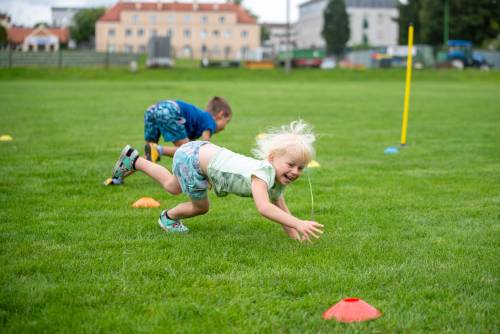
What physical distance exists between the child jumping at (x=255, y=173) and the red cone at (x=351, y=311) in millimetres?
895

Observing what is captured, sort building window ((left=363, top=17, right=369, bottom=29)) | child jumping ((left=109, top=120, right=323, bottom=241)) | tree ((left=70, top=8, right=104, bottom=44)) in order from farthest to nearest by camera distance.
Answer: building window ((left=363, top=17, right=369, bottom=29)) → tree ((left=70, top=8, right=104, bottom=44)) → child jumping ((left=109, top=120, right=323, bottom=241))

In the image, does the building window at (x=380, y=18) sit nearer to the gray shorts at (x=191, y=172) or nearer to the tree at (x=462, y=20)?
the tree at (x=462, y=20)

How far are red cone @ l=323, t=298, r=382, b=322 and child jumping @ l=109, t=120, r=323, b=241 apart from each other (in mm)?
895

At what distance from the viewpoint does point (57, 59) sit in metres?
52.0

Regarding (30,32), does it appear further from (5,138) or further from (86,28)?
(5,138)

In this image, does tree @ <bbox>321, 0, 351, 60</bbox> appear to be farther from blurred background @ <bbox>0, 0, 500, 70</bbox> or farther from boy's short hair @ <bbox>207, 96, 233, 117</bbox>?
boy's short hair @ <bbox>207, 96, 233, 117</bbox>

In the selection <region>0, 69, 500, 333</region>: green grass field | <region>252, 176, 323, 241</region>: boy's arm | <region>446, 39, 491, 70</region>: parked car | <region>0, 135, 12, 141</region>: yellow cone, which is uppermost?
<region>446, 39, 491, 70</region>: parked car

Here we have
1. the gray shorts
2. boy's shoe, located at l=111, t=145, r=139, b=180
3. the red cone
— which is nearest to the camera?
the red cone

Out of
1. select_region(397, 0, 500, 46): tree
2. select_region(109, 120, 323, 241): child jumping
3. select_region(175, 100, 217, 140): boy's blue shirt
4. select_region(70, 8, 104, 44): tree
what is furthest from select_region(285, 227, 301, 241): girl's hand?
select_region(70, 8, 104, 44): tree

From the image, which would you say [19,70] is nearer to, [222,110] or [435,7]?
[222,110]

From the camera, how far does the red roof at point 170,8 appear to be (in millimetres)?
109938

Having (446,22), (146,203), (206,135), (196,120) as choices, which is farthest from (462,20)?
(146,203)

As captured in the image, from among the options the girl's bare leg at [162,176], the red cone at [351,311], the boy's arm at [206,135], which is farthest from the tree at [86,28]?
the red cone at [351,311]

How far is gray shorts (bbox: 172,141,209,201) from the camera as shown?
16.8 feet
